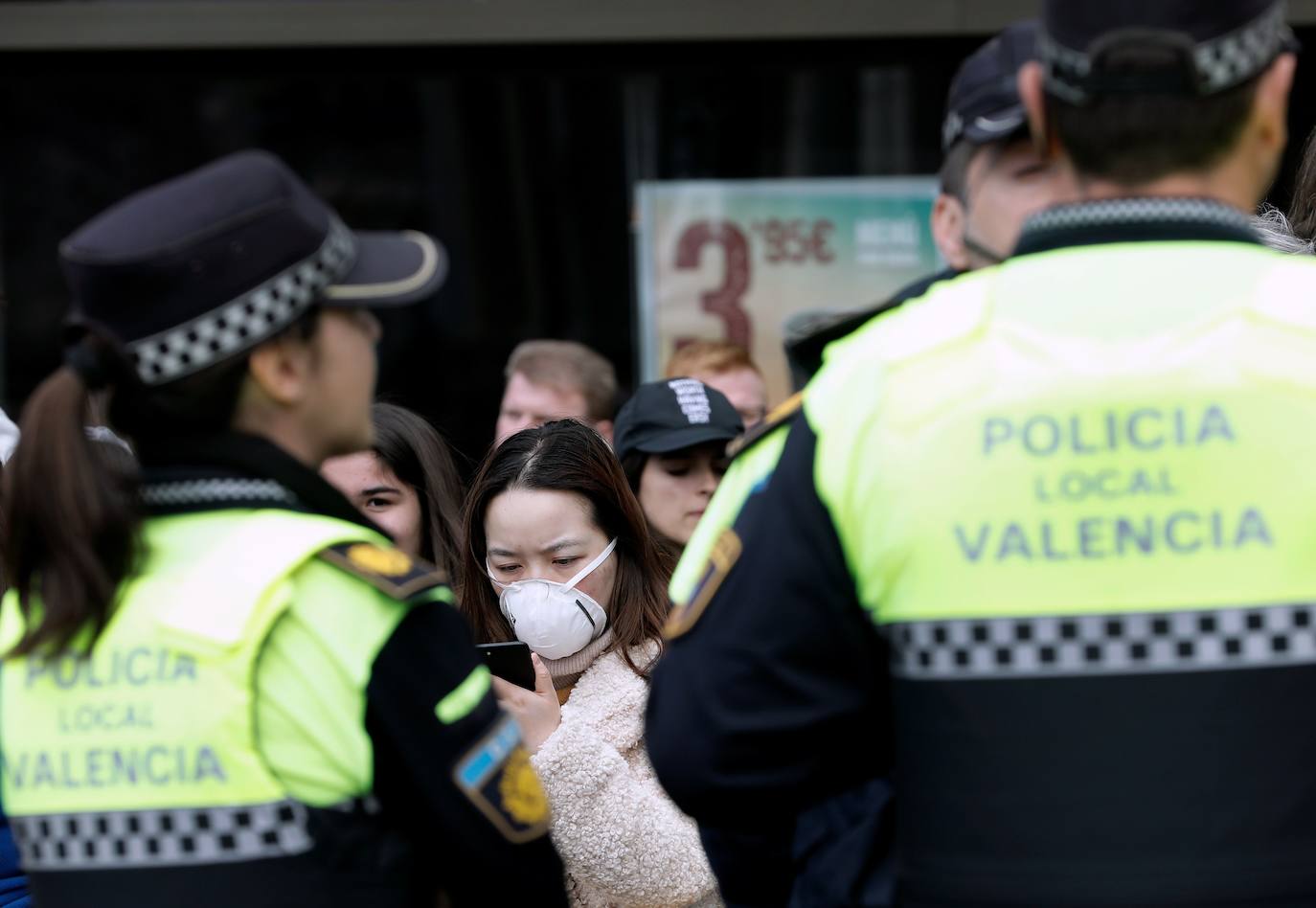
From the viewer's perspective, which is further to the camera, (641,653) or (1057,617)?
(641,653)

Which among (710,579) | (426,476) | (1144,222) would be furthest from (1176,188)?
(426,476)

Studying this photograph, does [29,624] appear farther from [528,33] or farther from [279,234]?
[528,33]

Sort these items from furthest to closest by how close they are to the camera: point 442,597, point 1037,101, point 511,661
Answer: point 511,661 < point 442,597 < point 1037,101

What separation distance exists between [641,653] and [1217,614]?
177 centimetres

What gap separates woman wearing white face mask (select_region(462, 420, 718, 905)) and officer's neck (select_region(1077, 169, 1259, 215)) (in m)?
1.37

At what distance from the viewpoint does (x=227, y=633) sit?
5.87ft

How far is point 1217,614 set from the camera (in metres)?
1.68

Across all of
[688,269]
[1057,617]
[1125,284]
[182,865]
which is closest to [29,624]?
[182,865]

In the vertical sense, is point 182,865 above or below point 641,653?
above

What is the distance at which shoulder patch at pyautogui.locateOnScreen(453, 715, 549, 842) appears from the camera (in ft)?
6.11

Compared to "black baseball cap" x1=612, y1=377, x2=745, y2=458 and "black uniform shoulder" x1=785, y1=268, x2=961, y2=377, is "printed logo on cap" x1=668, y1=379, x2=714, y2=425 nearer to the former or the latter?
"black baseball cap" x1=612, y1=377, x2=745, y2=458

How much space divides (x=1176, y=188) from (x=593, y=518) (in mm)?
1865

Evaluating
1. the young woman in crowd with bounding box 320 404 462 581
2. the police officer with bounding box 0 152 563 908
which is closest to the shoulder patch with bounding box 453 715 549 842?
the police officer with bounding box 0 152 563 908

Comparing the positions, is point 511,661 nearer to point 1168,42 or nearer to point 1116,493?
point 1116,493
